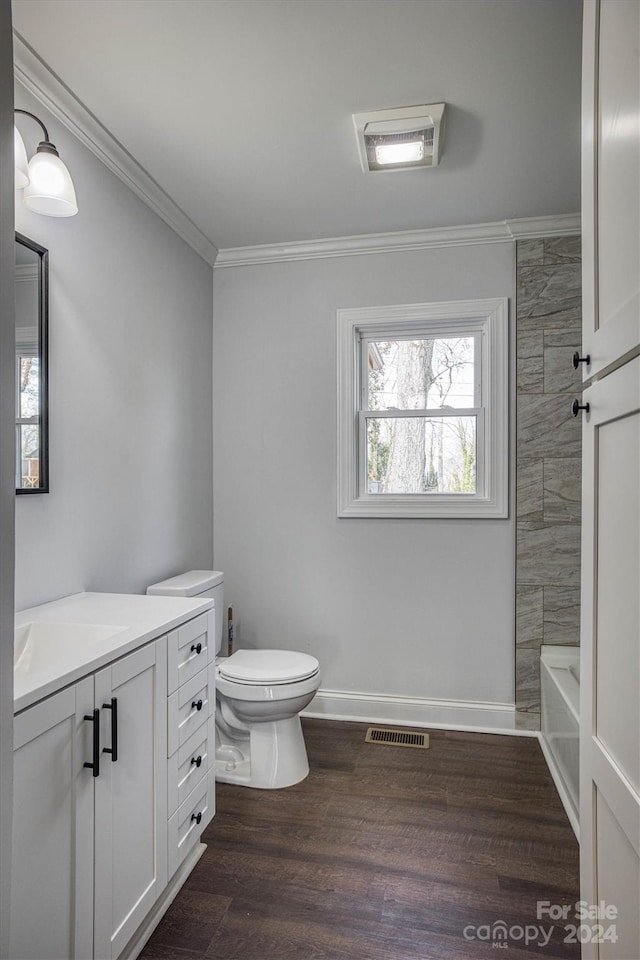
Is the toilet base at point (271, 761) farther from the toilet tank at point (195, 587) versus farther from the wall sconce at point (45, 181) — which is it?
the wall sconce at point (45, 181)

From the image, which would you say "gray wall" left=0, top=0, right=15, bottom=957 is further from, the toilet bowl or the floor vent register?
the floor vent register

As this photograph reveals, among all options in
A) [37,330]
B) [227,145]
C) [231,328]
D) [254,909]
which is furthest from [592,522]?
[231,328]

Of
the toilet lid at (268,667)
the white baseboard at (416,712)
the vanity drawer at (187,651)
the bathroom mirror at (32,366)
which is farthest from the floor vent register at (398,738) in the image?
the bathroom mirror at (32,366)

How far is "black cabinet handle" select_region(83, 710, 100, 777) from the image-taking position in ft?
4.16

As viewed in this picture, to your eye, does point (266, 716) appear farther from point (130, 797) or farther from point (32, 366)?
point (32, 366)

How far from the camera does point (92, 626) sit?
1.57 metres

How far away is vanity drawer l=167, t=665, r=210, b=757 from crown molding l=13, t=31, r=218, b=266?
192 cm

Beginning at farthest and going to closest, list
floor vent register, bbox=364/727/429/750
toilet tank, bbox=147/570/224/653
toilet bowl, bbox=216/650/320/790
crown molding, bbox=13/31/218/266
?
floor vent register, bbox=364/727/429/750 → toilet tank, bbox=147/570/224/653 → toilet bowl, bbox=216/650/320/790 → crown molding, bbox=13/31/218/266

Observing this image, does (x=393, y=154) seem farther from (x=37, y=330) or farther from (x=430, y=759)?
(x=430, y=759)

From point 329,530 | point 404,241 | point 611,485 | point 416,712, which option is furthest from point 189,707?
point 404,241

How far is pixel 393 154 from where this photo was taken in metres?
2.25

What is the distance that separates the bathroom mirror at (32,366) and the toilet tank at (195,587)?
2.45 feet

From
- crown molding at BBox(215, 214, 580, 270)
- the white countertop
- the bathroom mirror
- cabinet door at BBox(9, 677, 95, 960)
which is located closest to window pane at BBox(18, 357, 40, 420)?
the bathroom mirror

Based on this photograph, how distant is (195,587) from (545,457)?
181 cm
